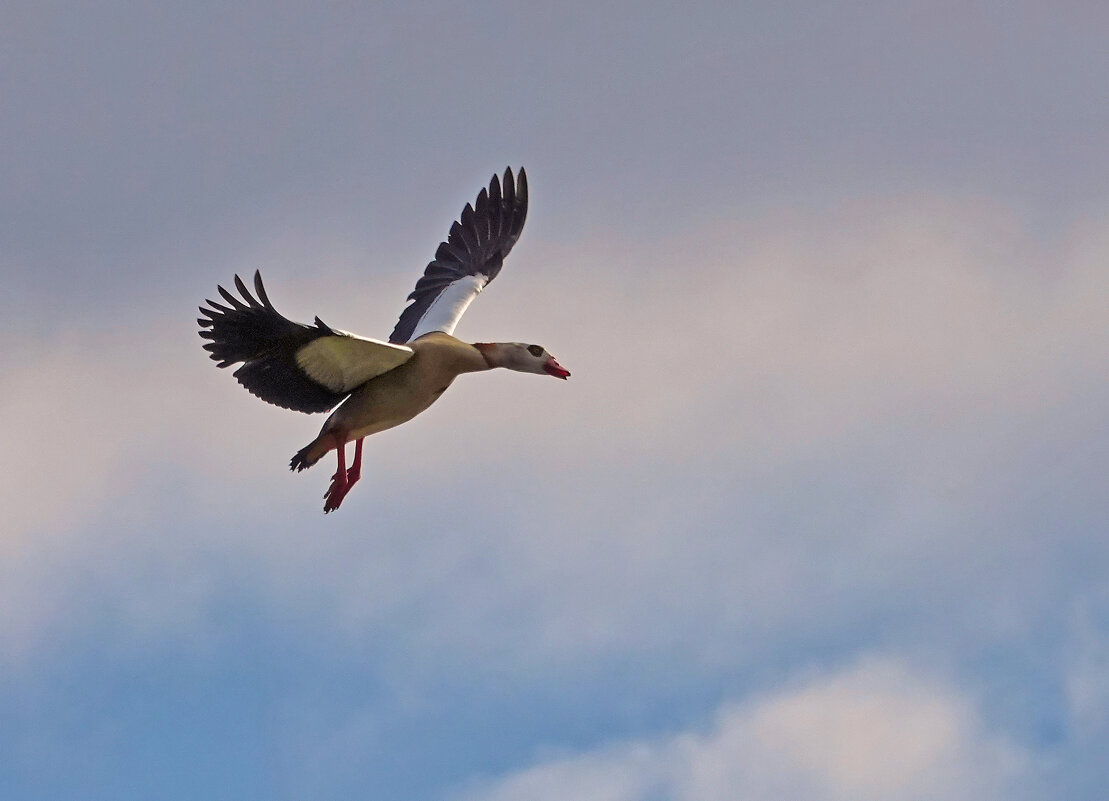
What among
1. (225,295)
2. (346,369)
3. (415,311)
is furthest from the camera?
(415,311)

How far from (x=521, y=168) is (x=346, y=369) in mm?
5639

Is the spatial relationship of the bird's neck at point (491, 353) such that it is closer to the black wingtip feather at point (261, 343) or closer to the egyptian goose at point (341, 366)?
the egyptian goose at point (341, 366)

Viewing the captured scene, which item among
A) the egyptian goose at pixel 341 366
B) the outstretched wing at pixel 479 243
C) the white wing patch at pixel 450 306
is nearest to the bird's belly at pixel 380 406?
the egyptian goose at pixel 341 366

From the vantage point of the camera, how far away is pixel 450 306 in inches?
863

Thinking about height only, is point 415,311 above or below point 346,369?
above

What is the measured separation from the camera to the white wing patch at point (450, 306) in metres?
21.0

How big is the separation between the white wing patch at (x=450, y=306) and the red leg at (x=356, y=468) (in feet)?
5.58

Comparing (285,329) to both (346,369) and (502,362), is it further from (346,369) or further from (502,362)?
(502,362)

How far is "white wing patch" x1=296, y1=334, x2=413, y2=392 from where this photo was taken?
59.0ft

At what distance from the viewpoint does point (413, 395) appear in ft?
61.4

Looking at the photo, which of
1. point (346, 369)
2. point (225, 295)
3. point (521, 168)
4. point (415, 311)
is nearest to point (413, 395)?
point (346, 369)

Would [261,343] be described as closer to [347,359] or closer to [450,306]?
[347,359]

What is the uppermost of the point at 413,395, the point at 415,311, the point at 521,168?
the point at 521,168

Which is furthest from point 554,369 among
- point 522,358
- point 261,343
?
point 261,343
